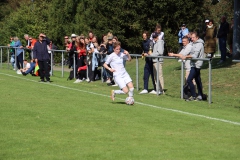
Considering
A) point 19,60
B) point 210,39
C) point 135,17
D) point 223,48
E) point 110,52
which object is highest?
point 135,17

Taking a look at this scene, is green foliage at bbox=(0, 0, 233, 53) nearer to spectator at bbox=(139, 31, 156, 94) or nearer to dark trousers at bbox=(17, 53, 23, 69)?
dark trousers at bbox=(17, 53, 23, 69)

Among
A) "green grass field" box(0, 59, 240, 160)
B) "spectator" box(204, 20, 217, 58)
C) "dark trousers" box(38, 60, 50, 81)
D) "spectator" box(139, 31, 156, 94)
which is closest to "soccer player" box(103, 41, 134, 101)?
"green grass field" box(0, 59, 240, 160)

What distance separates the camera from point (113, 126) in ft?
44.5

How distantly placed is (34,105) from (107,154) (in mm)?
7281

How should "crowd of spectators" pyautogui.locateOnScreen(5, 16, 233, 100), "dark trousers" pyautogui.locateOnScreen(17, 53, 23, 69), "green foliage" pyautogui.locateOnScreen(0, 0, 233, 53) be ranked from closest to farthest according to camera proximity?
"crowd of spectators" pyautogui.locateOnScreen(5, 16, 233, 100)
"dark trousers" pyautogui.locateOnScreen(17, 53, 23, 69)
"green foliage" pyautogui.locateOnScreen(0, 0, 233, 53)

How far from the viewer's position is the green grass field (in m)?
10.6

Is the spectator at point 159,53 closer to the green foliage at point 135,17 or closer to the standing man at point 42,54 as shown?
the standing man at point 42,54

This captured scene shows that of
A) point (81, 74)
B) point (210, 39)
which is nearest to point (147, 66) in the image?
point (81, 74)

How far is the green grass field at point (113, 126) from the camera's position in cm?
1064

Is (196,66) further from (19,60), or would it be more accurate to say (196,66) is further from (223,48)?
(19,60)


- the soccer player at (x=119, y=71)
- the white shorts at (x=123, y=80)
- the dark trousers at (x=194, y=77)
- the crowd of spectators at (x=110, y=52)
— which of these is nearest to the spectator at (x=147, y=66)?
the crowd of spectators at (x=110, y=52)

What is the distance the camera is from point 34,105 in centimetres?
1738

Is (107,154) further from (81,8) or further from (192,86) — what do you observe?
(81,8)

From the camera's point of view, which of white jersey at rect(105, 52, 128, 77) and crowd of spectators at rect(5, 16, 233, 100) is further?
crowd of spectators at rect(5, 16, 233, 100)
